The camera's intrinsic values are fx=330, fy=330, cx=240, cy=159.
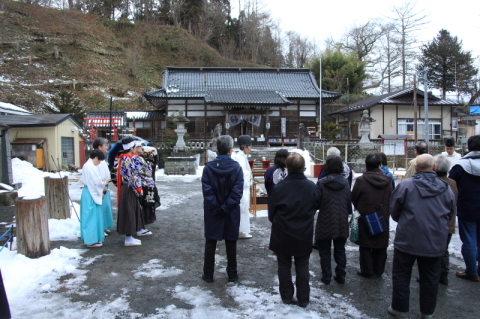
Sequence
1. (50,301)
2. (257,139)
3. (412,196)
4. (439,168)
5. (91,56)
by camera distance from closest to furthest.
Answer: (412,196) → (50,301) → (439,168) → (257,139) → (91,56)

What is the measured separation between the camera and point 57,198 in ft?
18.9

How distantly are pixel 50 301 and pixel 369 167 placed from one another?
139 inches

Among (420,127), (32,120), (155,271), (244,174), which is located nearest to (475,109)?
(420,127)

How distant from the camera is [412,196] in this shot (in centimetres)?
284

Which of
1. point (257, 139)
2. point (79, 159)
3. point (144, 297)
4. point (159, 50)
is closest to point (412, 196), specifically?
point (144, 297)

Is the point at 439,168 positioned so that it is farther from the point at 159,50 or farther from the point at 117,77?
the point at 159,50

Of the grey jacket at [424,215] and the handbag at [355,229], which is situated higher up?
the grey jacket at [424,215]

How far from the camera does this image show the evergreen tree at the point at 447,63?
30.1 metres

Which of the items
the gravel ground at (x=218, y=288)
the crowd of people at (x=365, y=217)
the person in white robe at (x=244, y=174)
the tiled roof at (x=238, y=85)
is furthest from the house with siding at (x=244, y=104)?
the crowd of people at (x=365, y=217)

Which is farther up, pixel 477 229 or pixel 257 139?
pixel 257 139

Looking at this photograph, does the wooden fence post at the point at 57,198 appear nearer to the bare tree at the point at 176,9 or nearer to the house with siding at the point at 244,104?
the house with siding at the point at 244,104

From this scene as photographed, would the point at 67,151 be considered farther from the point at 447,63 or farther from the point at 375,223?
the point at 447,63

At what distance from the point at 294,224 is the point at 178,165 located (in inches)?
455

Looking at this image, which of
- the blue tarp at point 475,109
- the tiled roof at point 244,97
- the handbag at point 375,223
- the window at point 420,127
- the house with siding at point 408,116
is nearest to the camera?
the handbag at point 375,223
